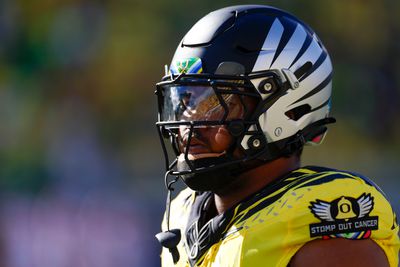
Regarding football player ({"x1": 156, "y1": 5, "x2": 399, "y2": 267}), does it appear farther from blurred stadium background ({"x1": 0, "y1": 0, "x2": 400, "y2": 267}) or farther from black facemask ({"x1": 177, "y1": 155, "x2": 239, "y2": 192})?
blurred stadium background ({"x1": 0, "y1": 0, "x2": 400, "y2": 267})

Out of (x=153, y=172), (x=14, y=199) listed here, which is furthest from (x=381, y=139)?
(x=14, y=199)

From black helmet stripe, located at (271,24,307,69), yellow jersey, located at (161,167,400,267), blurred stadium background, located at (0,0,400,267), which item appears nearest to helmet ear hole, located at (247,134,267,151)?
yellow jersey, located at (161,167,400,267)

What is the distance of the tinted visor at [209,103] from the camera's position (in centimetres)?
212

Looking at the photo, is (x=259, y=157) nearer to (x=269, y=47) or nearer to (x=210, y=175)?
(x=210, y=175)

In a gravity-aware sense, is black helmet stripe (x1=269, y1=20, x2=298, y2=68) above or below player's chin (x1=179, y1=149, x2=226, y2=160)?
above

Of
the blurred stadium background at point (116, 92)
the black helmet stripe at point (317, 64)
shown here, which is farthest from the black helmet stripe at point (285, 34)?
the blurred stadium background at point (116, 92)

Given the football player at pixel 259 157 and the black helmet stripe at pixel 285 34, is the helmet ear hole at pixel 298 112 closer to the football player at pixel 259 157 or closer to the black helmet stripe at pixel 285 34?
the football player at pixel 259 157

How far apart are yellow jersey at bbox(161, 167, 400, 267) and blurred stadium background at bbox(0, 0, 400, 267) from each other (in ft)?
12.9

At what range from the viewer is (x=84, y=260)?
17.9ft

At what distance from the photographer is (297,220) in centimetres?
195

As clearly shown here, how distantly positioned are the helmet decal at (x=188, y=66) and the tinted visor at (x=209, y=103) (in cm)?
5

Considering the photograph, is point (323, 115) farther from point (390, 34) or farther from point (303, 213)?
point (390, 34)

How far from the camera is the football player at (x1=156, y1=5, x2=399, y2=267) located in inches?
76.4

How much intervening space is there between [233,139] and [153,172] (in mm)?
4411
